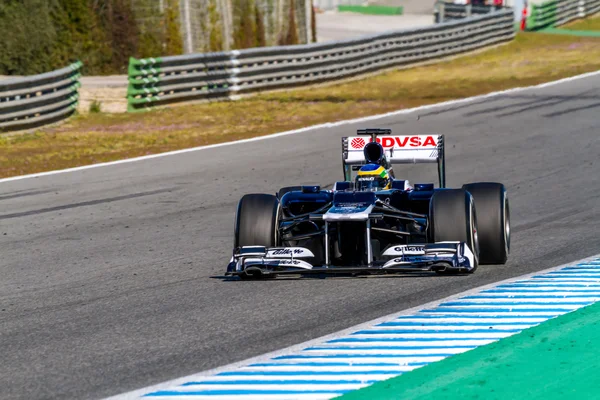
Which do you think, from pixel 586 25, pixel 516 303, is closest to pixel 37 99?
pixel 516 303

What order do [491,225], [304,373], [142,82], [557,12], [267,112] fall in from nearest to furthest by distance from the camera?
1. [304,373]
2. [491,225]
3. [267,112]
4. [142,82]
5. [557,12]

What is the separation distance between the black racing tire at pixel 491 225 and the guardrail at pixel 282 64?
15.1 metres

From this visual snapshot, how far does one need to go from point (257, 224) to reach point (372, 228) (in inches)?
38.6

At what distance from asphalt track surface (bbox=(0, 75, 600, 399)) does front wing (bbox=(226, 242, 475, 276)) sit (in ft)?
0.43

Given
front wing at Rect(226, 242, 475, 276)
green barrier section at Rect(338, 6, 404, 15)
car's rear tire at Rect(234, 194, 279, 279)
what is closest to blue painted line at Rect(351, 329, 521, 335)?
front wing at Rect(226, 242, 475, 276)

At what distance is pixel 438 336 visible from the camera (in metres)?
6.91

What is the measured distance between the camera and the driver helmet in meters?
9.95

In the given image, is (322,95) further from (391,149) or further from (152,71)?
(391,149)

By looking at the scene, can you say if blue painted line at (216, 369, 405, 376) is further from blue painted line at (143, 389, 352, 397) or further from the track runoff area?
blue painted line at (143, 389, 352, 397)

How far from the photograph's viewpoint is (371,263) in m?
8.90

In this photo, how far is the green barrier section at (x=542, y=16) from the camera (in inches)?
1682

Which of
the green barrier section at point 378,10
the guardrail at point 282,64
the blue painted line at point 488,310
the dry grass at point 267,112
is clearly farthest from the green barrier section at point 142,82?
the green barrier section at point 378,10

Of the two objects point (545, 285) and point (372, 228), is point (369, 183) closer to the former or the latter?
point (372, 228)

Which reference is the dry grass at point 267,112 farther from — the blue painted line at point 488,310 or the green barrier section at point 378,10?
the green barrier section at point 378,10
